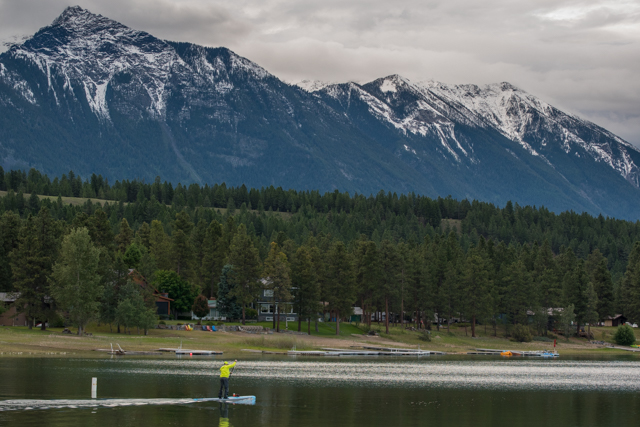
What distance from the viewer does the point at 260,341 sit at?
107 m

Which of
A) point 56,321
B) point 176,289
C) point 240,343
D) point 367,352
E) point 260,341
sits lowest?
point 367,352

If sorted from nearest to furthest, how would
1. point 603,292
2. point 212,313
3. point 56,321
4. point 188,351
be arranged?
point 188,351 < point 56,321 < point 212,313 < point 603,292

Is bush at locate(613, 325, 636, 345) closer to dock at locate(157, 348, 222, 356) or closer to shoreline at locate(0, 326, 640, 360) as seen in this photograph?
shoreline at locate(0, 326, 640, 360)

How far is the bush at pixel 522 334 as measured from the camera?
461ft

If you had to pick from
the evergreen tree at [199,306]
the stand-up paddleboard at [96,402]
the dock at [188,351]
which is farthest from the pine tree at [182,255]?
the stand-up paddleboard at [96,402]

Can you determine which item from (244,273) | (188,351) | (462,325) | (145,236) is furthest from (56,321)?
(462,325)

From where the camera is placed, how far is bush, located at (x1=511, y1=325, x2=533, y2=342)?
140 metres

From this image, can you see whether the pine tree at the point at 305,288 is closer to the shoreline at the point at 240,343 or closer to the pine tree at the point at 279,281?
the pine tree at the point at 279,281

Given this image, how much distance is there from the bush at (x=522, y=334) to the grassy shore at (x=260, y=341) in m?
1.48

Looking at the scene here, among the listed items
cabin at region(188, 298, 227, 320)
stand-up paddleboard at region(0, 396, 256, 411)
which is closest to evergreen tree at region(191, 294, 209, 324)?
cabin at region(188, 298, 227, 320)

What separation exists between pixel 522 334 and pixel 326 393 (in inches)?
3567

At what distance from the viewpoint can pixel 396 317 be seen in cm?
17262

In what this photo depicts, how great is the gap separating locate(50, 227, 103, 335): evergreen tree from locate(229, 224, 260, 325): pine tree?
28.6 m

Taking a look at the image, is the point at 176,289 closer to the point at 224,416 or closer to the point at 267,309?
the point at 267,309
